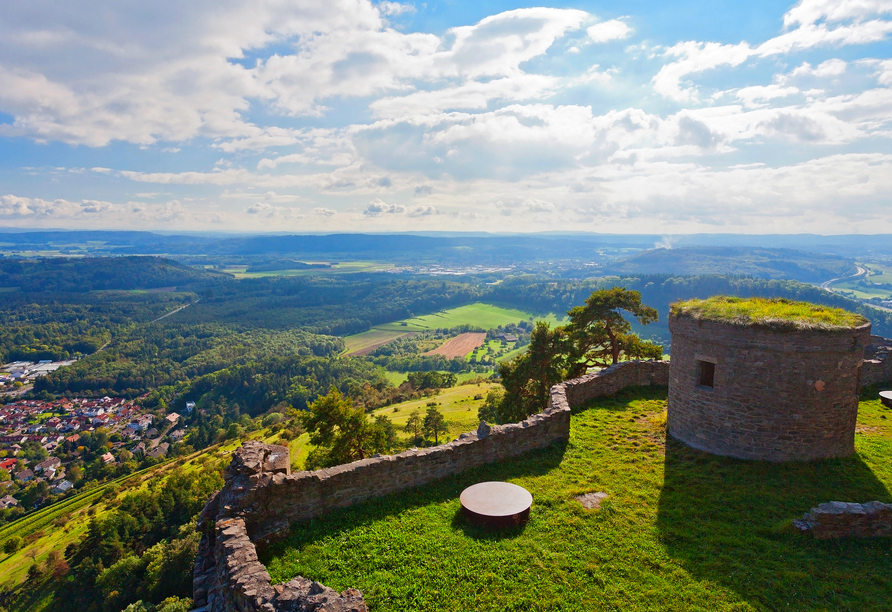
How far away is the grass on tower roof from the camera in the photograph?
40.2 ft

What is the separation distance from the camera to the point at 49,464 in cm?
8550

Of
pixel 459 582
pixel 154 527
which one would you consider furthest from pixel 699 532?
pixel 154 527

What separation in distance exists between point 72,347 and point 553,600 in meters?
225

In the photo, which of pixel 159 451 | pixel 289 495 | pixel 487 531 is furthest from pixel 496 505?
pixel 159 451

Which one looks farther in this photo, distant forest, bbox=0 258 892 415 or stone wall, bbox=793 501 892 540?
distant forest, bbox=0 258 892 415

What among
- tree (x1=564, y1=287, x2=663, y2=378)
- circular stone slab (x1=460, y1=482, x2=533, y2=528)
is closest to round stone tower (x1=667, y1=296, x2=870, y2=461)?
circular stone slab (x1=460, y1=482, x2=533, y2=528)

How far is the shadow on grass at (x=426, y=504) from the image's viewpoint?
9.93 metres

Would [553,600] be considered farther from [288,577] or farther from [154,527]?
[154,527]

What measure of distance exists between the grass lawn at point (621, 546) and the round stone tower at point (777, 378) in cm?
69

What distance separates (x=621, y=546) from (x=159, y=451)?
110263 mm

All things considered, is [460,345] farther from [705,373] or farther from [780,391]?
[780,391]

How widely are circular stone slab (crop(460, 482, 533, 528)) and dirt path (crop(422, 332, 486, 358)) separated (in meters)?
132

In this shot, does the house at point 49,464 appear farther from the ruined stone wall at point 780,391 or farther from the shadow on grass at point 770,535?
the ruined stone wall at point 780,391

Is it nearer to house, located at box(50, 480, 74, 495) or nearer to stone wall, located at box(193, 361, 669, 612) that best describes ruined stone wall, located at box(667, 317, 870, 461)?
stone wall, located at box(193, 361, 669, 612)
